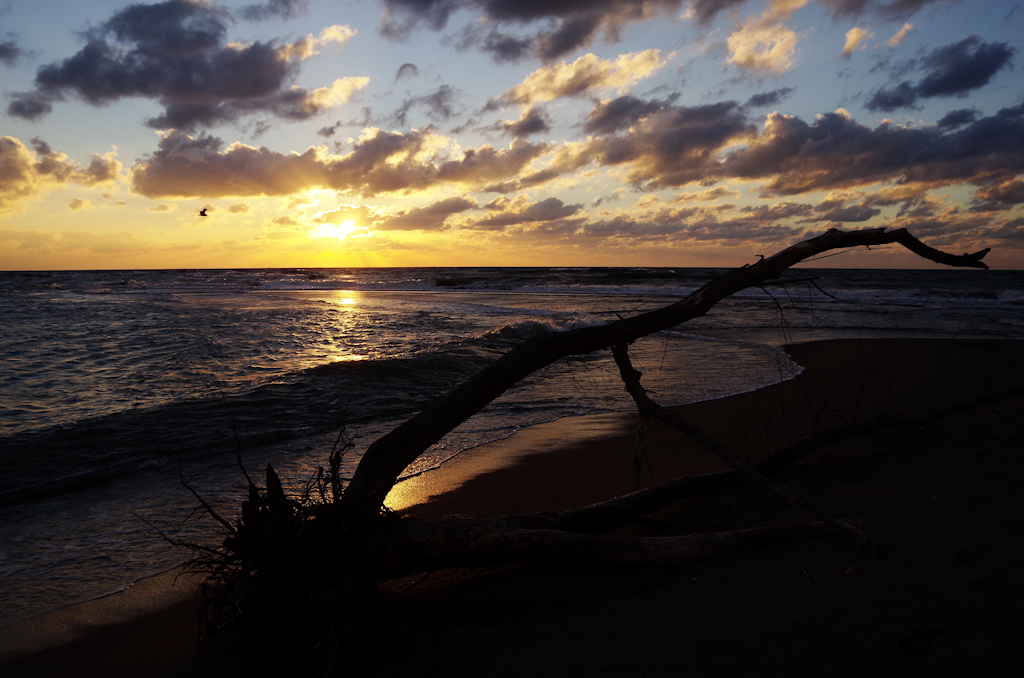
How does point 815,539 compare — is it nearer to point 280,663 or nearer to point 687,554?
point 687,554

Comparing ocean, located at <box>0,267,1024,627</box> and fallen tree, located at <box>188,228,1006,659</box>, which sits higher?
fallen tree, located at <box>188,228,1006,659</box>

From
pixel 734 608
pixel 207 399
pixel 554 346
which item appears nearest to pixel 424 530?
pixel 554 346

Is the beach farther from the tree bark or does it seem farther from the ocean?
the ocean

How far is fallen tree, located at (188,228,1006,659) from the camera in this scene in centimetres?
240

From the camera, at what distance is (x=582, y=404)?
27.0 ft

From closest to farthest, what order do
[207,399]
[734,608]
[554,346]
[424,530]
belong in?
[734,608]
[424,530]
[554,346]
[207,399]

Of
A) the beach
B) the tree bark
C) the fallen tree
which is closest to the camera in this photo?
the beach

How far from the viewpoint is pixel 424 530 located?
110 inches

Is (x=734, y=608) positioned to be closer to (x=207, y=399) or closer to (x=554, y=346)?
(x=554, y=346)

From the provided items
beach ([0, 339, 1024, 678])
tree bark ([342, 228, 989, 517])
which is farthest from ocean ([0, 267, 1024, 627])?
beach ([0, 339, 1024, 678])

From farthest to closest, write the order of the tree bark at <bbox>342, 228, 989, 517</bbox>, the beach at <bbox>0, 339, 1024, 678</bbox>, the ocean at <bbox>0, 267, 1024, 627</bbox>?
the ocean at <bbox>0, 267, 1024, 627</bbox>
the tree bark at <bbox>342, 228, 989, 517</bbox>
the beach at <bbox>0, 339, 1024, 678</bbox>

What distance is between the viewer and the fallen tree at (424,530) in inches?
94.6

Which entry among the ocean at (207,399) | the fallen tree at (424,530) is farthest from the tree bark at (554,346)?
the ocean at (207,399)

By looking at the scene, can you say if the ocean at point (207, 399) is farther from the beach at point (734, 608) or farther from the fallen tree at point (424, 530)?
the beach at point (734, 608)
